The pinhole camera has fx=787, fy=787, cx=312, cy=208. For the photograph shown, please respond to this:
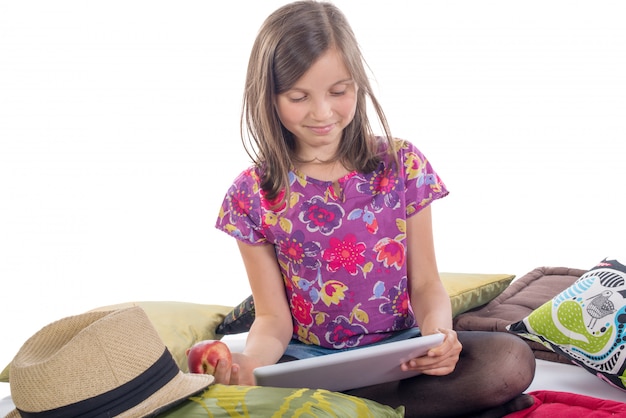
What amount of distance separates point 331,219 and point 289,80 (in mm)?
331

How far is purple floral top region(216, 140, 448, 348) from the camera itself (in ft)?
5.66

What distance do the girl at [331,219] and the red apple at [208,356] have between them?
0.39 feet

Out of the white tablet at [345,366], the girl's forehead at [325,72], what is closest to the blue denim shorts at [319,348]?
A: the white tablet at [345,366]

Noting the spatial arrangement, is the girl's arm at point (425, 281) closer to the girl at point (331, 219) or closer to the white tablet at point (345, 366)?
the girl at point (331, 219)

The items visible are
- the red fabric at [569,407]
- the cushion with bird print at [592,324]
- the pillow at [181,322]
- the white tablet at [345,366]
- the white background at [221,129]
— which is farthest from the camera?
the white background at [221,129]

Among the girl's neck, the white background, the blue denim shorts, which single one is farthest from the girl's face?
the white background

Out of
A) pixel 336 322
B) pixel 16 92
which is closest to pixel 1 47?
pixel 16 92

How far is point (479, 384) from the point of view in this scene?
154 cm

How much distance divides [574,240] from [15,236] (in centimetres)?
229

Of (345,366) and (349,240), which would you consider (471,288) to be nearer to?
(349,240)

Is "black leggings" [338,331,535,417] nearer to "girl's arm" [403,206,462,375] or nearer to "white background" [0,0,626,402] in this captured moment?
"girl's arm" [403,206,462,375]

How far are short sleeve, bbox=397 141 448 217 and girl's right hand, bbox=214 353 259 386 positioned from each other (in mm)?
491

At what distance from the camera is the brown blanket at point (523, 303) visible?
205 cm

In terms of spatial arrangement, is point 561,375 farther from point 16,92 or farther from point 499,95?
point 16,92
